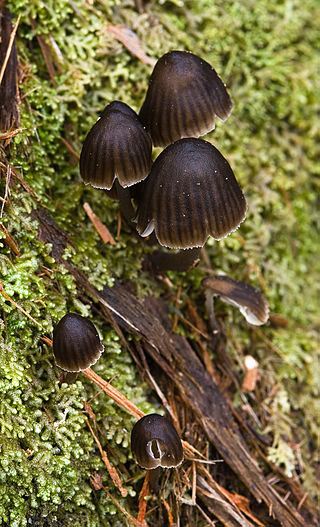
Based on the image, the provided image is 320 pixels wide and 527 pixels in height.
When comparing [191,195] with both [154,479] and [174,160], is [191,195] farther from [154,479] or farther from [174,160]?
[154,479]

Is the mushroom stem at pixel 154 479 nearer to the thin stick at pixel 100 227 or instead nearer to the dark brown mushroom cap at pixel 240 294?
the dark brown mushroom cap at pixel 240 294

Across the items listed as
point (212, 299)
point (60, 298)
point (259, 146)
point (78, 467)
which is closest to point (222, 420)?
point (212, 299)

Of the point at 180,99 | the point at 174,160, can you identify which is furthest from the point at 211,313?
the point at 180,99

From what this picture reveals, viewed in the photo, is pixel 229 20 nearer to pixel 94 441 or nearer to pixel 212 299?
pixel 212 299

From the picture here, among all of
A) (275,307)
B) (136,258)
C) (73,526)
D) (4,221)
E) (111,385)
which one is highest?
(4,221)

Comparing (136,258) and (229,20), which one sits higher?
(229,20)

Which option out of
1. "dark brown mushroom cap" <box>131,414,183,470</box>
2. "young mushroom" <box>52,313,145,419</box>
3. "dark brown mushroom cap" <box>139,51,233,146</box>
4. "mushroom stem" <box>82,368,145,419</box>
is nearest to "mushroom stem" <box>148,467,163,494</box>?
"dark brown mushroom cap" <box>131,414,183,470</box>
